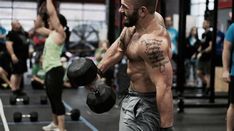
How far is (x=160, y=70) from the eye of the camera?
2123 millimetres

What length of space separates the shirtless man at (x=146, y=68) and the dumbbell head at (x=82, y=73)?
23 cm

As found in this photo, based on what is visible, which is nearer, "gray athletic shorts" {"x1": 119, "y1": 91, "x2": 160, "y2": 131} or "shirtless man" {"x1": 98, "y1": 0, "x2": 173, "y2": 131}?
"shirtless man" {"x1": 98, "y1": 0, "x2": 173, "y2": 131}

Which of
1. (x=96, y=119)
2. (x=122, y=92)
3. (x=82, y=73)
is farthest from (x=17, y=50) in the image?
(x=82, y=73)

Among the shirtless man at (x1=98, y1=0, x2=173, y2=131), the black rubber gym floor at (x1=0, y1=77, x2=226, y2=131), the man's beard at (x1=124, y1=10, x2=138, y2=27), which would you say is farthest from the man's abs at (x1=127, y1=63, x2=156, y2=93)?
the black rubber gym floor at (x1=0, y1=77, x2=226, y2=131)

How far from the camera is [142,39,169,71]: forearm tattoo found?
210 cm

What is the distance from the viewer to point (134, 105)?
7.33 feet

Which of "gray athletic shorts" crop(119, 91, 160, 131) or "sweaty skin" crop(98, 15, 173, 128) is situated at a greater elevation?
"sweaty skin" crop(98, 15, 173, 128)

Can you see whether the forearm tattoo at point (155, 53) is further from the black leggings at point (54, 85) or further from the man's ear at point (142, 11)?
the black leggings at point (54, 85)

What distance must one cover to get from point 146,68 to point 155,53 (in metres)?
0.11

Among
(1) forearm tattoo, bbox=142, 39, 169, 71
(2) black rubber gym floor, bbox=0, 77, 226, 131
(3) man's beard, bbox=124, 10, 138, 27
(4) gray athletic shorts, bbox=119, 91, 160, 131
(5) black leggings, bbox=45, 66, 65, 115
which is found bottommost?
(2) black rubber gym floor, bbox=0, 77, 226, 131

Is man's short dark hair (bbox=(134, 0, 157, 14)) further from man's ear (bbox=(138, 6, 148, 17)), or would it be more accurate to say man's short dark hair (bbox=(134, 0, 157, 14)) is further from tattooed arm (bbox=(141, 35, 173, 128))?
tattooed arm (bbox=(141, 35, 173, 128))

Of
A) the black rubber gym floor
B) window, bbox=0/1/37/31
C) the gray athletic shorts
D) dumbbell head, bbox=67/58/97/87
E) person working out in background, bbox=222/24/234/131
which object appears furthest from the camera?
window, bbox=0/1/37/31

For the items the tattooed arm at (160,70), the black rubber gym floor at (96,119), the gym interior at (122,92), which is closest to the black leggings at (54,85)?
the gym interior at (122,92)

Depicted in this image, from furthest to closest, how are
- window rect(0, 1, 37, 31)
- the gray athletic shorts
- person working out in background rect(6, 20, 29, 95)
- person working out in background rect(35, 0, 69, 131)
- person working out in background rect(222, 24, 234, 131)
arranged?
window rect(0, 1, 37, 31) → person working out in background rect(6, 20, 29, 95) → person working out in background rect(35, 0, 69, 131) → person working out in background rect(222, 24, 234, 131) → the gray athletic shorts
